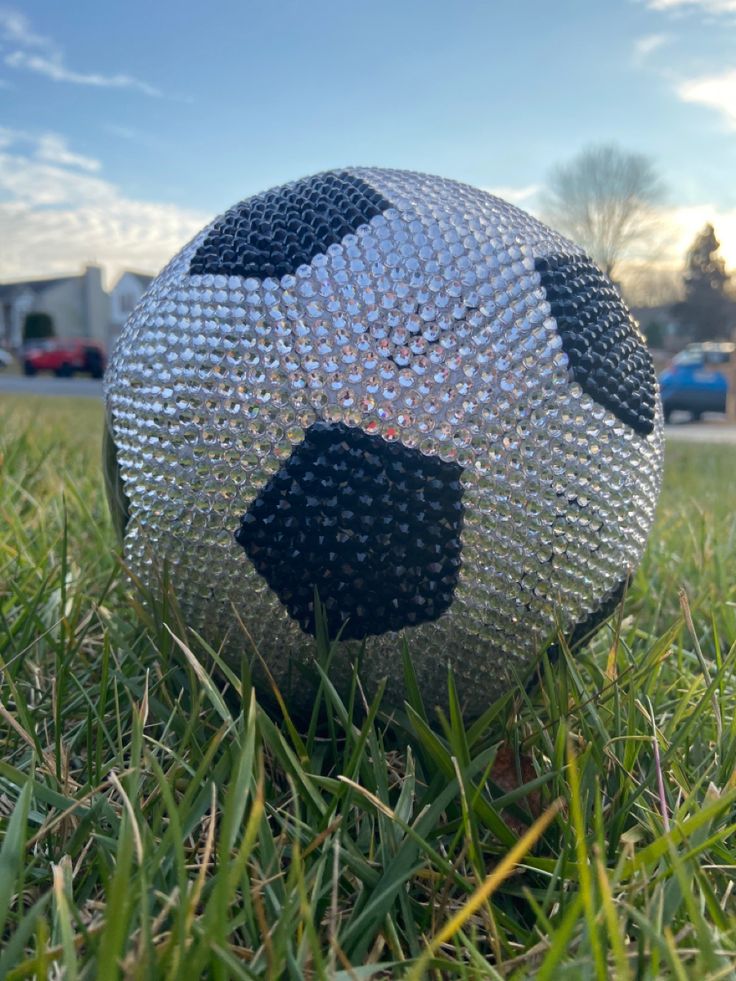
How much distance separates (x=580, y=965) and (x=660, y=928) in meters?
Answer: 0.17

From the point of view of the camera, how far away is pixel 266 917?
1091mm

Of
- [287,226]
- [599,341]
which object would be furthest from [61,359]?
[599,341]

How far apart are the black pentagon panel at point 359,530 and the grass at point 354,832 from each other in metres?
0.10

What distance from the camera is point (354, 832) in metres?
1.36

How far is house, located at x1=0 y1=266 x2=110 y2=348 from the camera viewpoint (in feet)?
186

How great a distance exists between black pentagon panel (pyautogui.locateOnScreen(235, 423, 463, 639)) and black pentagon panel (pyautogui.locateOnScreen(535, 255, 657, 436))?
35 centimetres

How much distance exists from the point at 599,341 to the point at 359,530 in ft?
2.01

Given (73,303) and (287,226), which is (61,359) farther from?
(73,303)

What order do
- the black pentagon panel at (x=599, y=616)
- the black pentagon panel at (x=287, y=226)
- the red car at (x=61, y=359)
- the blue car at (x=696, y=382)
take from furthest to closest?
the red car at (x=61, y=359)
the blue car at (x=696, y=382)
the black pentagon panel at (x=599, y=616)
the black pentagon panel at (x=287, y=226)

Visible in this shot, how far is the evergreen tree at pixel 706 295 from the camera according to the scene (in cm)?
5384

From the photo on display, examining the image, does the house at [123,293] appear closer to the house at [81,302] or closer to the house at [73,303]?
the house at [81,302]

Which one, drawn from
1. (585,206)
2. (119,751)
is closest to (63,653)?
(119,751)

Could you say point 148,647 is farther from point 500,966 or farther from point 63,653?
point 500,966

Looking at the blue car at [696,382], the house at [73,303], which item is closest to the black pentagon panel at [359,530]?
the blue car at [696,382]
